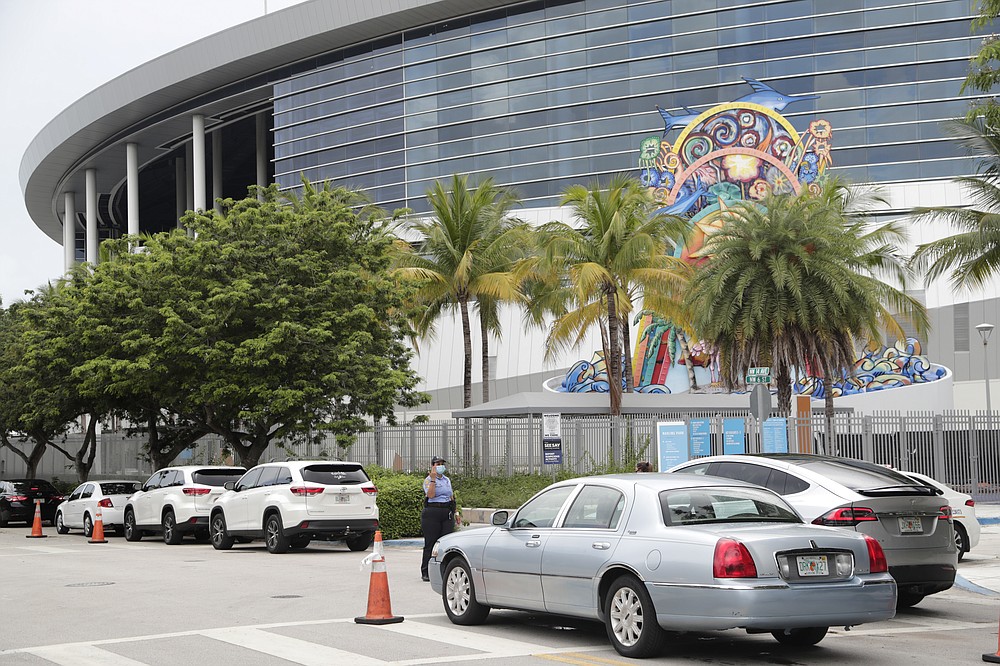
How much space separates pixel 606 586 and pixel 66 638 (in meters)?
5.09

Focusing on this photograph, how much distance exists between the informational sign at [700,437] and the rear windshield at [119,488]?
13.4 meters

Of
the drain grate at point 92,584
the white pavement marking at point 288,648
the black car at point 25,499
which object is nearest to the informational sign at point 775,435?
the drain grate at point 92,584

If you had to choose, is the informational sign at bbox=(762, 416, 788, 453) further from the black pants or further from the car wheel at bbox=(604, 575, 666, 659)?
the car wheel at bbox=(604, 575, 666, 659)

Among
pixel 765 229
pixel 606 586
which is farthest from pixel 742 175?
pixel 606 586

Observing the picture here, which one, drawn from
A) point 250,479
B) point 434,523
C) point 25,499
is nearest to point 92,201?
point 25,499

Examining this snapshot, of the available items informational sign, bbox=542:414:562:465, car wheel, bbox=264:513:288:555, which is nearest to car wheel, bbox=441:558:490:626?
car wheel, bbox=264:513:288:555

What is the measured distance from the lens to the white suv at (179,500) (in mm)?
25062

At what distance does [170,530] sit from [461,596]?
15.4m

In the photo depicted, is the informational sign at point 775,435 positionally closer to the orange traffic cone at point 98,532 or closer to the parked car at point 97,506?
the orange traffic cone at point 98,532

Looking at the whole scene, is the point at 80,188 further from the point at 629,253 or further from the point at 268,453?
the point at 629,253

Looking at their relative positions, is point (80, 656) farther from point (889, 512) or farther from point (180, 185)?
point (180, 185)

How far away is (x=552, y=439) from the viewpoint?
1112 inches

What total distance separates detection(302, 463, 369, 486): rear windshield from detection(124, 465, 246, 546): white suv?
4071 millimetres

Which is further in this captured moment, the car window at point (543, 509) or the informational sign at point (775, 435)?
the informational sign at point (775, 435)
